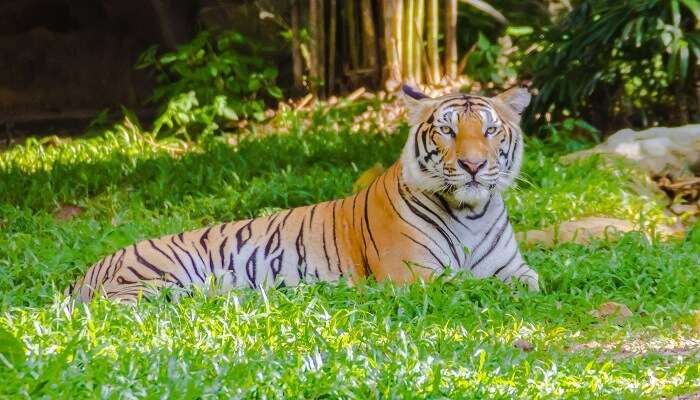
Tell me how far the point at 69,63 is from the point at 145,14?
0.89 meters

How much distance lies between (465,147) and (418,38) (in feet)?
17.5

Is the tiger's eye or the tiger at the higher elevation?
the tiger's eye

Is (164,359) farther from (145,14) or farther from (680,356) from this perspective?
(145,14)

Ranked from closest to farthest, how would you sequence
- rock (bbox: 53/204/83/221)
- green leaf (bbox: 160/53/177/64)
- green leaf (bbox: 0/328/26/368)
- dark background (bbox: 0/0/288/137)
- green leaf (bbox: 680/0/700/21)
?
green leaf (bbox: 0/328/26/368) < rock (bbox: 53/204/83/221) < green leaf (bbox: 680/0/700/21) < green leaf (bbox: 160/53/177/64) < dark background (bbox: 0/0/288/137)

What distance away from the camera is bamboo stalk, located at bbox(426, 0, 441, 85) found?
1066 cm

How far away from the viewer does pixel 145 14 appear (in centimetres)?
1214

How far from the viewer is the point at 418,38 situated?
1063 centimetres

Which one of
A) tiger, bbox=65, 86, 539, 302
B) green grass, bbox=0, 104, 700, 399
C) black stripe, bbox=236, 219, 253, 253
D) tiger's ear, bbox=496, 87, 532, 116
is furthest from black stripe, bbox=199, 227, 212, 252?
tiger's ear, bbox=496, 87, 532, 116

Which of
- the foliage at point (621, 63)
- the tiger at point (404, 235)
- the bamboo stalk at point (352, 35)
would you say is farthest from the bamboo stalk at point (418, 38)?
the tiger at point (404, 235)

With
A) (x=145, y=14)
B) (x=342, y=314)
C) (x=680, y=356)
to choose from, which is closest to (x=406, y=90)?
(x=342, y=314)

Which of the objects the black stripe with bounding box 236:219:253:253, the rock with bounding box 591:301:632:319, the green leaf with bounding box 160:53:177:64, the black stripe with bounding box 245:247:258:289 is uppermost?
the green leaf with bounding box 160:53:177:64

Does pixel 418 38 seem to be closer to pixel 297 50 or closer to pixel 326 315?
pixel 297 50

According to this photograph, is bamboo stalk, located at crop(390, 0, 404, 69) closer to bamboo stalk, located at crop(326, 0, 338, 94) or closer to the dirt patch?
bamboo stalk, located at crop(326, 0, 338, 94)

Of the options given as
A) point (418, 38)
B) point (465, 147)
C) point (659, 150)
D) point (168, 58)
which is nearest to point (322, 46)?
point (418, 38)
